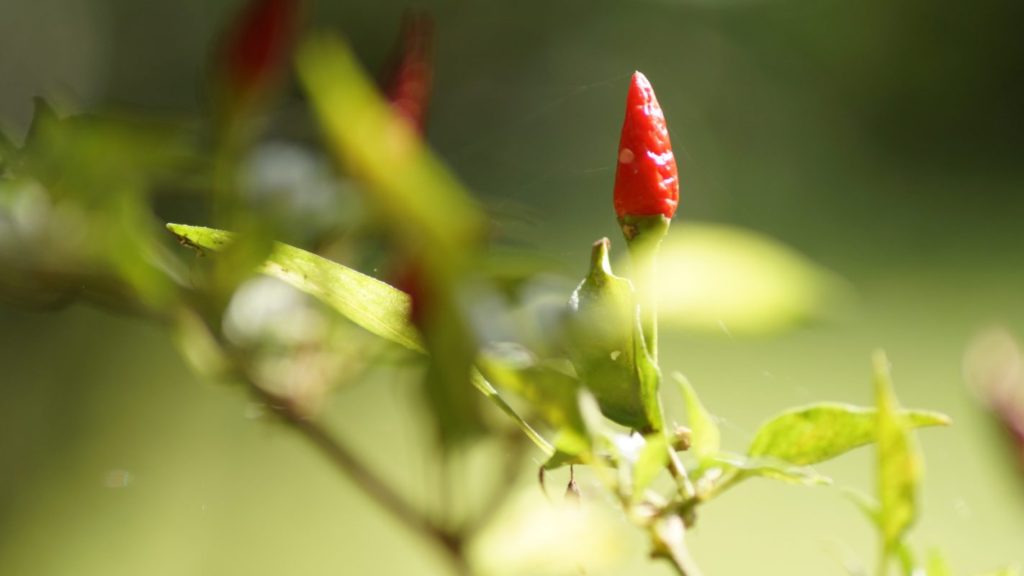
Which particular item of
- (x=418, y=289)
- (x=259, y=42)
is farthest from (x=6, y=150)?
(x=418, y=289)

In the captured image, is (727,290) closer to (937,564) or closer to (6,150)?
(937,564)

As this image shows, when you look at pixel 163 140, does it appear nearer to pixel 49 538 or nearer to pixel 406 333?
pixel 406 333

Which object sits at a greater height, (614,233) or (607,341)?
(607,341)

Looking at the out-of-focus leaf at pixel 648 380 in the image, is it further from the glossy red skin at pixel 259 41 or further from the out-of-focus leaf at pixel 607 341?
the glossy red skin at pixel 259 41

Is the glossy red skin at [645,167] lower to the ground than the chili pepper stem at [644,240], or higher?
higher

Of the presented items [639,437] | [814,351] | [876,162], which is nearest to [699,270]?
[639,437]

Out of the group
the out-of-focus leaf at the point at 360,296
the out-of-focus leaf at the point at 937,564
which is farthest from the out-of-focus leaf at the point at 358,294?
the out-of-focus leaf at the point at 937,564

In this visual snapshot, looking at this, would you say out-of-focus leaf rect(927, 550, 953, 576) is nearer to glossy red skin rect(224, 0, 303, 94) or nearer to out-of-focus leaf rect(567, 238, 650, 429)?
out-of-focus leaf rect(567, 238, 650, 429)
